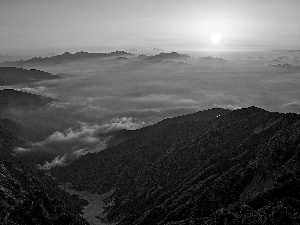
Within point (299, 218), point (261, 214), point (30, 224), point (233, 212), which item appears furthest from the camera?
point (30, 224)

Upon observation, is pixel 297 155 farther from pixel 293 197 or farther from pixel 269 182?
pixel 293 197

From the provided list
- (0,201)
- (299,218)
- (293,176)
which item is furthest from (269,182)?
(0,201)

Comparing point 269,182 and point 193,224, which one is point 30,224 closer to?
point 193,224

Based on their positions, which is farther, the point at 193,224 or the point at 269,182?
the point at 269,182

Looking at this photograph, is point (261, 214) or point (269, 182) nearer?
point (261, 214)

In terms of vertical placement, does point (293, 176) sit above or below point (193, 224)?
above

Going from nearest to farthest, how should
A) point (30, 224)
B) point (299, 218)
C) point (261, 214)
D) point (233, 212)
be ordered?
1. point (299, 218)
2. point (261, 214)
3. point (233, 212)
4. point (30, 224)

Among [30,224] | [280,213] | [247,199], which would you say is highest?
[280,213]

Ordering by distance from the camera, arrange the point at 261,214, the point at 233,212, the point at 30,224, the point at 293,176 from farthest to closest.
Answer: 1. the point at 30,224
2. the point at 293,176
3. the point at 233,212
4. the point at 261,214

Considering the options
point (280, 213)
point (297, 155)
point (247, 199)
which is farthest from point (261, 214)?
point (297, 155)
